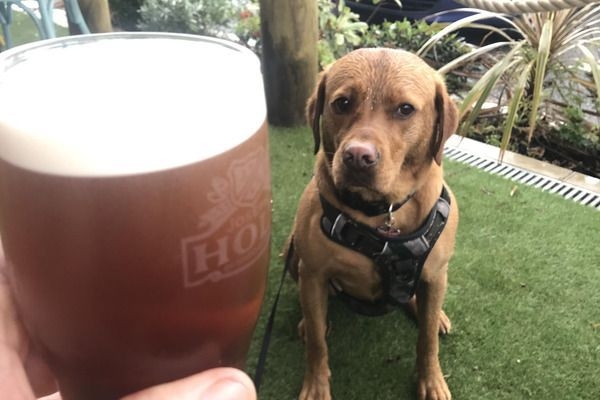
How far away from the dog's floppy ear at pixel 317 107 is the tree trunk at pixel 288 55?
63.0 inches

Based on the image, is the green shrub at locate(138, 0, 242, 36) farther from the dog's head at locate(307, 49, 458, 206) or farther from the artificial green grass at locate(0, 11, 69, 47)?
the dog's head at locate(307, 49, 458, 206)

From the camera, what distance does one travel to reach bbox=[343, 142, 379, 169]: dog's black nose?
149cm

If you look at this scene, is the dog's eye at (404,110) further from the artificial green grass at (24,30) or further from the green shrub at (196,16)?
the artificial green grass at (24,30)

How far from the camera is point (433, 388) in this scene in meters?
1.92

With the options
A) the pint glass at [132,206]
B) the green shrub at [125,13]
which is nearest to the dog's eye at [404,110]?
the pint glass at [132,206]

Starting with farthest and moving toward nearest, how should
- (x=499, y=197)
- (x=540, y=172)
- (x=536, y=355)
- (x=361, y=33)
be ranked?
(x=361, y=33) < (x=540, y=172) < (x=499, y=197) < (x=536, y=355)

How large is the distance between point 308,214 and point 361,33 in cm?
A: 303

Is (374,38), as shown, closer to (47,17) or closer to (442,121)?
(47,17)

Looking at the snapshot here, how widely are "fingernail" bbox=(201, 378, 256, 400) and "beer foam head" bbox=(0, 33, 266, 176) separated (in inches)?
9.0

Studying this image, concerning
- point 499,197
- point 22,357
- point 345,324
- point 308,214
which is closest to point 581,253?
point 499,197

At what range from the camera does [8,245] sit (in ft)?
1.89

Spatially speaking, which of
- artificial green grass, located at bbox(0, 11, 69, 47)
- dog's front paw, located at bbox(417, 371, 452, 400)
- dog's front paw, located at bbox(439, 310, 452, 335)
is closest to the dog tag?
dog's front paw, located at bbox(417, 371, 452, 400)

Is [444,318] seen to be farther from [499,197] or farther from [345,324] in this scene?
[499,197]

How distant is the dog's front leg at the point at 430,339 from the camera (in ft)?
5.94
